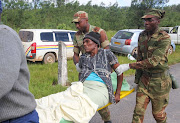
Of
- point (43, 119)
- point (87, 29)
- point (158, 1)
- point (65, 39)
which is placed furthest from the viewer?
point (158, 1)

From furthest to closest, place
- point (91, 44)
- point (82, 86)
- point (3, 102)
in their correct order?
point (91, 44) → point (82, 86) → point (3, 102)

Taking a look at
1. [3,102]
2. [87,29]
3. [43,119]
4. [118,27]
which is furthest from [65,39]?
[118,27]

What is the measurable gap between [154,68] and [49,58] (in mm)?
6757

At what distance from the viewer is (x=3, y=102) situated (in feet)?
4.32

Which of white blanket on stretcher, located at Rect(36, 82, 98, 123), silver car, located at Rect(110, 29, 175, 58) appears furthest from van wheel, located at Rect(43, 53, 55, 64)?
white blanket on stretcher, located at Rect(36, 82, 98, 123)

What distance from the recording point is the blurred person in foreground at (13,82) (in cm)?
120

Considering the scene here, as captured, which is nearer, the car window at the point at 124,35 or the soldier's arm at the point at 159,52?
the soldier's arm at the point at 159,52

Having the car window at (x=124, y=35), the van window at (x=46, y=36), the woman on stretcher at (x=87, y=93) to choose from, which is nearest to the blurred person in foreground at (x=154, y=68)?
the woman on stretcher at (x=87, y=93)

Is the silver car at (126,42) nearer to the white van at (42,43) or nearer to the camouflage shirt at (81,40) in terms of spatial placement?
the white van at (42,43)

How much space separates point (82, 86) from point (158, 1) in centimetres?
1851

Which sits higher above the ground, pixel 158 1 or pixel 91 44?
Result: pixel 158 1

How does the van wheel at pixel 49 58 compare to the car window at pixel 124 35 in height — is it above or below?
below

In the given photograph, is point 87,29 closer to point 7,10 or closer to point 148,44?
point 148,44

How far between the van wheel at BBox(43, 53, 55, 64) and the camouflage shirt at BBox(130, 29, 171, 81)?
6.52 m
